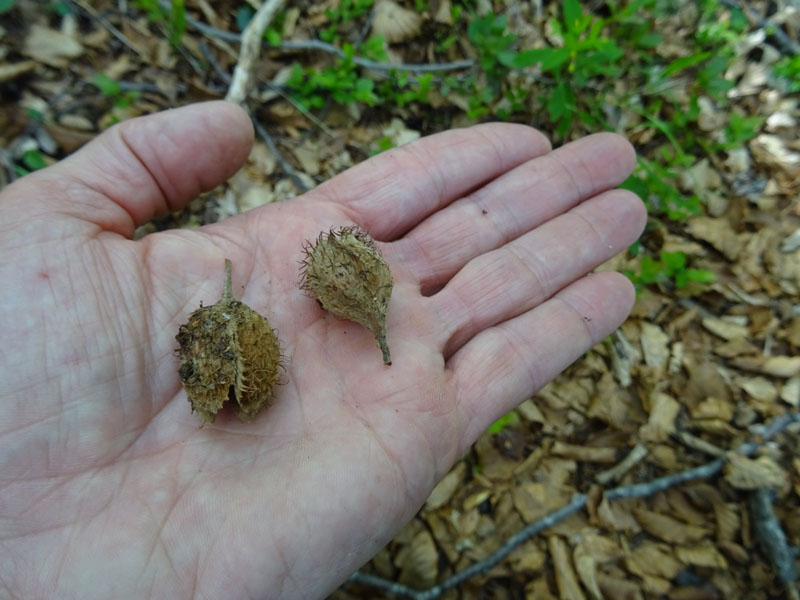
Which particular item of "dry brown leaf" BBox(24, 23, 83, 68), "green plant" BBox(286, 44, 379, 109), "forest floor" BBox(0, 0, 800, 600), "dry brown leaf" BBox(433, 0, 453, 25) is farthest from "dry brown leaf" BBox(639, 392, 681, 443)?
"dry brown leaf" BBox(24, 23, 83, 68)

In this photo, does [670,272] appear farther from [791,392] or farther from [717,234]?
[791,392]

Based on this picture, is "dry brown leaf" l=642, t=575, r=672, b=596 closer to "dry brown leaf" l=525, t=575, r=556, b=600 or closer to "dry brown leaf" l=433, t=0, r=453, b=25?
"dry brown leaf" l=525, t=575, r=556, b=600

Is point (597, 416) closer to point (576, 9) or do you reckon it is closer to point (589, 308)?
point (589, 308)

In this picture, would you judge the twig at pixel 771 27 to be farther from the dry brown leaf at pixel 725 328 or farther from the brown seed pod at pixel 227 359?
the brown seed pod at pixel 227 359

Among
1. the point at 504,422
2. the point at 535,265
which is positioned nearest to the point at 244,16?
the point at 535,265

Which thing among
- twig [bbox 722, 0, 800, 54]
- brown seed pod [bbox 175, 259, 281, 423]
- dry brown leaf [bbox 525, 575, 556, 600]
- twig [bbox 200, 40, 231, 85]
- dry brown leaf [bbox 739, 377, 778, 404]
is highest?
twig [bbox 722, 0, 800, 54]

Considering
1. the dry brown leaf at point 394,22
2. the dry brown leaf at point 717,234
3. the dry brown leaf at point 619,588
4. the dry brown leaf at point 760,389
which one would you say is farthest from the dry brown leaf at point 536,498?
the dry brown leaf at point 394,22
